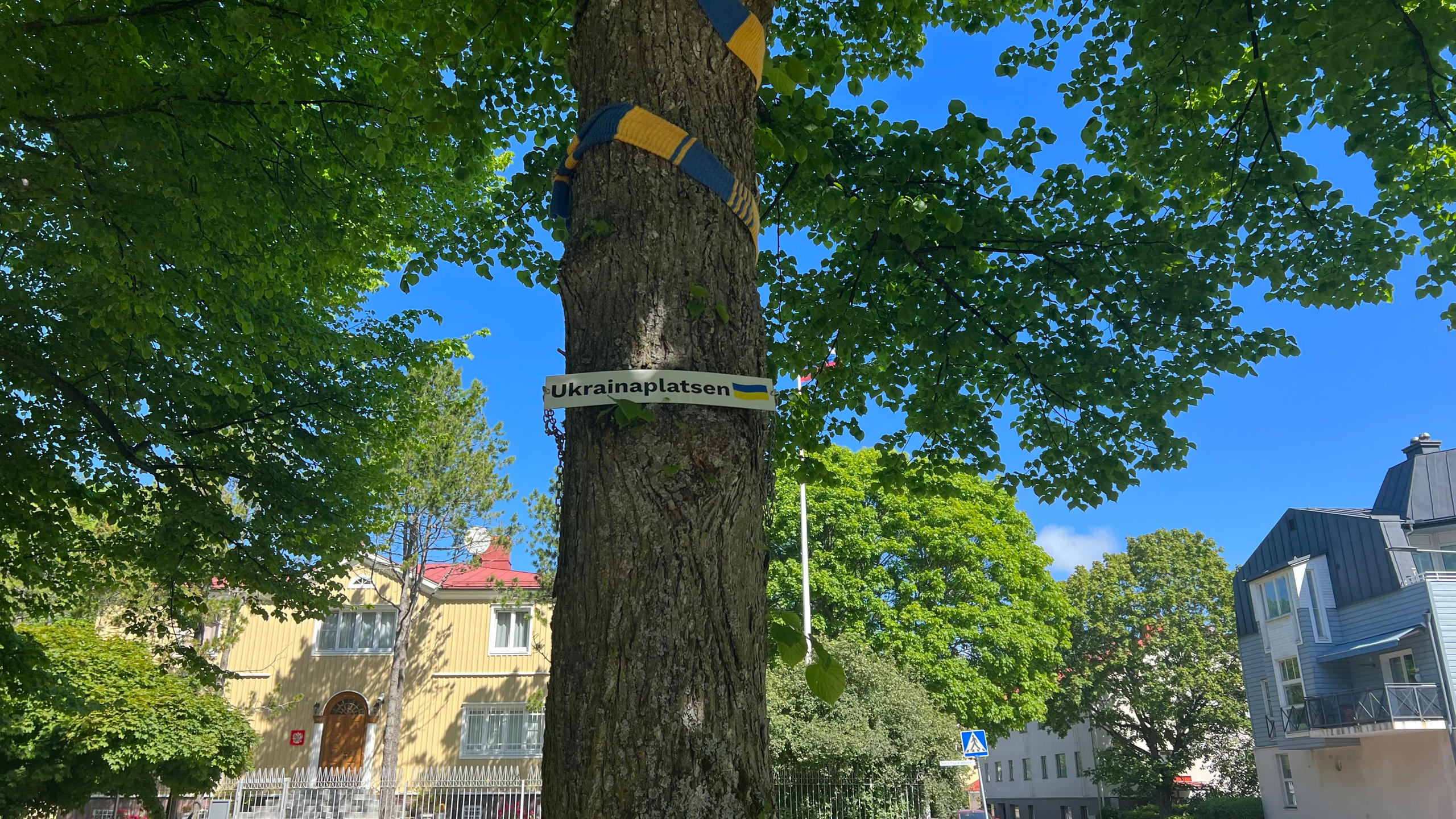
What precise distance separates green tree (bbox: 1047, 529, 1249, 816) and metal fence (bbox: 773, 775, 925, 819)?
1981cm

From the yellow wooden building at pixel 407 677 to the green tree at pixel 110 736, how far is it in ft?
33.3

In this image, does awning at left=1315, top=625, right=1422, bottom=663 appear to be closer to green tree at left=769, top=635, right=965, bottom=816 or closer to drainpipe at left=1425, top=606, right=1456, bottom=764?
drainpipe at left=1425, top=606, right=1456, bottom=764

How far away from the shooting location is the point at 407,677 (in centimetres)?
2891

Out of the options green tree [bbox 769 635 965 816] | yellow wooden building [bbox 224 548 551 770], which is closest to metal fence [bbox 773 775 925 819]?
green tree [bbox 769 635 965 816]

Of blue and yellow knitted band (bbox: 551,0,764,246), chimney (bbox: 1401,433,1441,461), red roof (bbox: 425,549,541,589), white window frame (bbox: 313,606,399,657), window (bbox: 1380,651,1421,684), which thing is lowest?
window (bbox: 1380,651,1421,684)

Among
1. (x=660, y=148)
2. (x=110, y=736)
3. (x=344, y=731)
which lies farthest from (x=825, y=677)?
(x=344, y=731)

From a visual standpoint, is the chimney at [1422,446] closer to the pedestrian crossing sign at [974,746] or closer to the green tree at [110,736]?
the pedestrian crossing sign at [974,746]

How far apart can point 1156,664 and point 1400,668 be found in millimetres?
9631

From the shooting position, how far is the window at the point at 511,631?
29328 mm

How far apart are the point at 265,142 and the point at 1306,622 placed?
3161cm

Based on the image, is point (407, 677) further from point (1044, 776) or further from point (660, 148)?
point (1044, 776)

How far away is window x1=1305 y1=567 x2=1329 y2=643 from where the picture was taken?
27.8 metres

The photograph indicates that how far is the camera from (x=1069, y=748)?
4278 cm

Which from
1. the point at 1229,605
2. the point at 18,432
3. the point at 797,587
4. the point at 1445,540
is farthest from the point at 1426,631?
the point at 18,432
